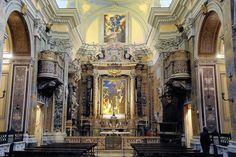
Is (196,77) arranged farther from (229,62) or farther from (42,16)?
(42,16)

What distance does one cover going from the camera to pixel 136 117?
64.8 feet

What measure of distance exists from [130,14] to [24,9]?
12756mm

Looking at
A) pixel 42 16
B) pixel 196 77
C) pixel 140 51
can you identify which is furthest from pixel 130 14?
pixel 196 77

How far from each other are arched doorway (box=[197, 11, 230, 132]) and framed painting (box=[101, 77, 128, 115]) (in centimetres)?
985

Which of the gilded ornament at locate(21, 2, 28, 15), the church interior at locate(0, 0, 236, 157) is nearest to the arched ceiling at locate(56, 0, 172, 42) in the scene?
the church interior at locate(0, 0, 236, 157)

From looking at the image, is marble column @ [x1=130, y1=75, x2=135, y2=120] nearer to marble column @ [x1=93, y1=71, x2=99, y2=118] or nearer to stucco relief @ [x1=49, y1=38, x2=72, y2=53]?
marble column @ [x1=93, y1=71, x2=99, y2=118]

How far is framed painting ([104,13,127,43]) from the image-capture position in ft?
72.2

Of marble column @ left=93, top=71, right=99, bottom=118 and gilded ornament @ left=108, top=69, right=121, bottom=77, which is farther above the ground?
gilded ornament @ left=108, top=69, right=121, bottom=77

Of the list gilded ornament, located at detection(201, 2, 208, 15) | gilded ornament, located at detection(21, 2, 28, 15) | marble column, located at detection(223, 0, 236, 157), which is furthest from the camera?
gilded ornament, located at detection(21, 2, 28, 15)

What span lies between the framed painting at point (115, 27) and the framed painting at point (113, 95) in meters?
3.29

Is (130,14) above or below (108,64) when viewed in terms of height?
above

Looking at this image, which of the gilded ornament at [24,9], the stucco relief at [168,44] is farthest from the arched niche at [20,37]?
the stucco relief at [168,44]

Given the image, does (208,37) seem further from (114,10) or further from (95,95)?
(114,10)

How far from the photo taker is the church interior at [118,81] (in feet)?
30.4
